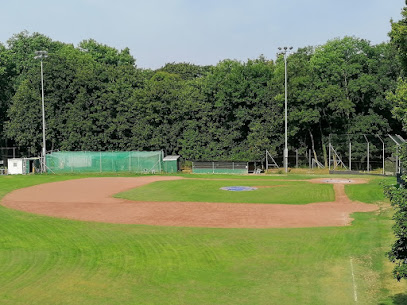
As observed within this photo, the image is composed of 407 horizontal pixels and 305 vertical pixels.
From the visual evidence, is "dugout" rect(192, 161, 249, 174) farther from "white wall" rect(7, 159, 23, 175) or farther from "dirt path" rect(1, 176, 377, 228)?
"white wall" rect(7, 159, 23, 175)

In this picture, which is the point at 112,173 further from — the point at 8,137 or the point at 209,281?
the point at 209,281

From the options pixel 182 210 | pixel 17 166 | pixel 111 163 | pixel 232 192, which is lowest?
pixel 182 210

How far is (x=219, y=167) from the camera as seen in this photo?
65.0m

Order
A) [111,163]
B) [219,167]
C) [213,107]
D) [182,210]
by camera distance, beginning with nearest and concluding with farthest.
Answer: [182,210] < [111,163] < [219,167] < [213,107]

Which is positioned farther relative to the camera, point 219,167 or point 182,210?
point 219,167

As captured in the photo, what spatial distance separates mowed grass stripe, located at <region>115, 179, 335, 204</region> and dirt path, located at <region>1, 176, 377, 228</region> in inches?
62.8

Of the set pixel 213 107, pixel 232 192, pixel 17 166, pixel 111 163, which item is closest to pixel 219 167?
pixel 213 107

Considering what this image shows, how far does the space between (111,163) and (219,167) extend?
50.5 feet

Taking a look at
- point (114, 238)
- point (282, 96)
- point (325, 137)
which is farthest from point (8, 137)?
point (114, 238)

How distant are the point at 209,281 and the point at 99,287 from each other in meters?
4.03

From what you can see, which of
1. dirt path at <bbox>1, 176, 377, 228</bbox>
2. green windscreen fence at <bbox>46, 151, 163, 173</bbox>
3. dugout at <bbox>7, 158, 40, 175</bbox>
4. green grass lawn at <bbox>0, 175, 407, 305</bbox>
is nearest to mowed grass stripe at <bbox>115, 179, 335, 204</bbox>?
dirt path at <bbox>1, 176, 377, 228</bbox>

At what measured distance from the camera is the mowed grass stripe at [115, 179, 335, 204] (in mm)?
37438

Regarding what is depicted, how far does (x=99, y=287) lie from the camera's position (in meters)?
16.2

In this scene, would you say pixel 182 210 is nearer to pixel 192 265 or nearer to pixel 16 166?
pixel 192 265
